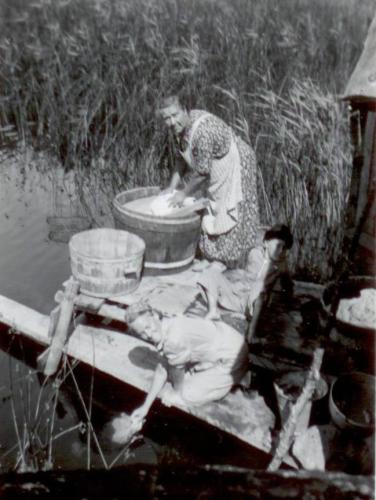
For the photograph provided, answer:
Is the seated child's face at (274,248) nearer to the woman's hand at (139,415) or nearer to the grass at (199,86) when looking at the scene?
the woman's hand at (139,415)

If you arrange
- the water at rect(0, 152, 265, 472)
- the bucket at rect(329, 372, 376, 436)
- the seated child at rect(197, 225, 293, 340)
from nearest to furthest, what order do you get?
the bucket at rect(329, 372, 376, 436)
the water at rect(0, 152, 265, 472)
the seated child at rect(197, 225, 293, 340)

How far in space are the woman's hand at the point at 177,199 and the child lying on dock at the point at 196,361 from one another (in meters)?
1.69

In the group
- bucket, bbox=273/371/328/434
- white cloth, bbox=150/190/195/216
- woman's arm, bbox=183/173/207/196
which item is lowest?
bucket, bbox=273/371/328/434

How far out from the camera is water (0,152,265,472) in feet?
13.2

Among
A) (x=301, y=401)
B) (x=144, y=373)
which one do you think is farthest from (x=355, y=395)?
(x=144, y=373)

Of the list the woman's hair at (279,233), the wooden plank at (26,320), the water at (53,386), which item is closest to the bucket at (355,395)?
the water at (53,386)

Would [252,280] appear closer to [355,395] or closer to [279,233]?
[279,233]

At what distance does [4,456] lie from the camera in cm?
391

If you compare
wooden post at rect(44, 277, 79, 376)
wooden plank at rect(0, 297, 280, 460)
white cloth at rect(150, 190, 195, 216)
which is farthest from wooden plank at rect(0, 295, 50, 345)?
white cloth at rect(150, 190, 195, 216)

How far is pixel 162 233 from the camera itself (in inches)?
196

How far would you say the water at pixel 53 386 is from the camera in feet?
13.2

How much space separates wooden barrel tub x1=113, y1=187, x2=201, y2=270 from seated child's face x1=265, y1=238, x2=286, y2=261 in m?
0.96

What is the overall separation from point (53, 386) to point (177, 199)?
2144 mm

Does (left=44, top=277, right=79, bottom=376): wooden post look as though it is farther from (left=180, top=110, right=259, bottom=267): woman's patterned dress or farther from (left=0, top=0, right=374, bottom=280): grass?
(left=0, top=0, right=374, bottom=280): grass
